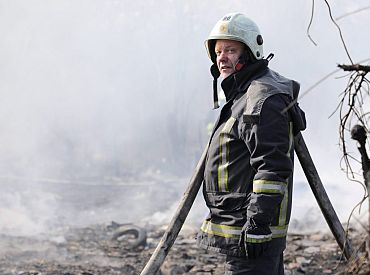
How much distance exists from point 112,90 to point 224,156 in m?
10.5

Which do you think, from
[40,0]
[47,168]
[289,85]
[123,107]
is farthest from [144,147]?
[289,85]

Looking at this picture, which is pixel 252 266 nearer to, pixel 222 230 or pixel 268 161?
pixel 222 230

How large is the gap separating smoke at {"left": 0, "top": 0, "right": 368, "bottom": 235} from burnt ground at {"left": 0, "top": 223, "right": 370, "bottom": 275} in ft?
10.6

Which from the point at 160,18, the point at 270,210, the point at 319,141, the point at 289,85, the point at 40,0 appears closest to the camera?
the point at 270,210

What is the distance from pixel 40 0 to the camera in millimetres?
12539

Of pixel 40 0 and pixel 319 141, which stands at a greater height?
pixel 40 0

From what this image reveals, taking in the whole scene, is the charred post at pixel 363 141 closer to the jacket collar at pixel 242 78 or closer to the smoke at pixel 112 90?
the jacket collar at pixel 242 78

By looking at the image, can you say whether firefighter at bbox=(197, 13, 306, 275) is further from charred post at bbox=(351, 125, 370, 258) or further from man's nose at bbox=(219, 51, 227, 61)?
charred post at bbox=(351, 125, 370, 258)

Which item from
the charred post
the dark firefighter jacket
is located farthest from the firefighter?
the charred post

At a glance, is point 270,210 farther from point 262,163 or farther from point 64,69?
point 64,69

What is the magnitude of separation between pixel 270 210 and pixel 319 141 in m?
8.47

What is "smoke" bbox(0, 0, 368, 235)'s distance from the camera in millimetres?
11867

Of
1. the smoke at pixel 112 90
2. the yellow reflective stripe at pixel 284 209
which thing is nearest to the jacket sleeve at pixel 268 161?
the yellow reflective stripe at pixel 284 209

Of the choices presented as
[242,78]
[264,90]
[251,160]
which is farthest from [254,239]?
[242,78]
